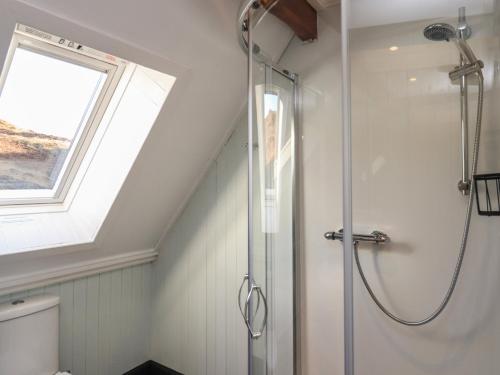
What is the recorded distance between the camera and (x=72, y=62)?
1615 mm

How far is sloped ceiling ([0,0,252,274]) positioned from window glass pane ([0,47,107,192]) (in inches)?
17.3

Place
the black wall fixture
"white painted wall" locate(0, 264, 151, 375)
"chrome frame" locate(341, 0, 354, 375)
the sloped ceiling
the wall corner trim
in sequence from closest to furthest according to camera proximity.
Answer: "chrome frame" locate(341, 0, 354, 375) → the sloped ceiling → the wall corner trim → "white painted wall" locate(0, 264, 151, 375) → the black wall fixture

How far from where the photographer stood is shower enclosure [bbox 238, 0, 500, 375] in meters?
1.34

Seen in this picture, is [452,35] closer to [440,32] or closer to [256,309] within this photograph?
[440,32]

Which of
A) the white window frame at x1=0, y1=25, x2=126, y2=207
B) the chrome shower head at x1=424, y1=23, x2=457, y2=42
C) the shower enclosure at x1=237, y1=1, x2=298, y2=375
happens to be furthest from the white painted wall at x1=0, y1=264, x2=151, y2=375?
the chrome shower head at x1=424, y1=23, x2=457, y2=42

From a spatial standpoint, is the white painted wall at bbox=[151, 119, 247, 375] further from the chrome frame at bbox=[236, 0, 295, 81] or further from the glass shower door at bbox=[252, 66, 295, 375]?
the chrome frame at bbox=[236, 0, 295, 81]

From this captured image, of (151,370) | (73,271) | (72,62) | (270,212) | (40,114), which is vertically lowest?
(151,370)

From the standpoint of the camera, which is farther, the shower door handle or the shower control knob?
the shower door handle

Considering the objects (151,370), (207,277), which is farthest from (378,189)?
(151,370)

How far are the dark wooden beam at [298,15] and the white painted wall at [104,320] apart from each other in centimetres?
185

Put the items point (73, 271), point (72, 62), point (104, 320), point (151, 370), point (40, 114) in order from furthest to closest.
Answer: point (151, 370) → point (104, 320) → point (73, 271) → point (40, 114) → point (72, 62)

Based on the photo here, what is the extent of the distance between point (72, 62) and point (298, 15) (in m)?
1.15

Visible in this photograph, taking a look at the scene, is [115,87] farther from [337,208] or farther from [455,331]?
[455,331]

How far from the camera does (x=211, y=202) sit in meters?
2.11
